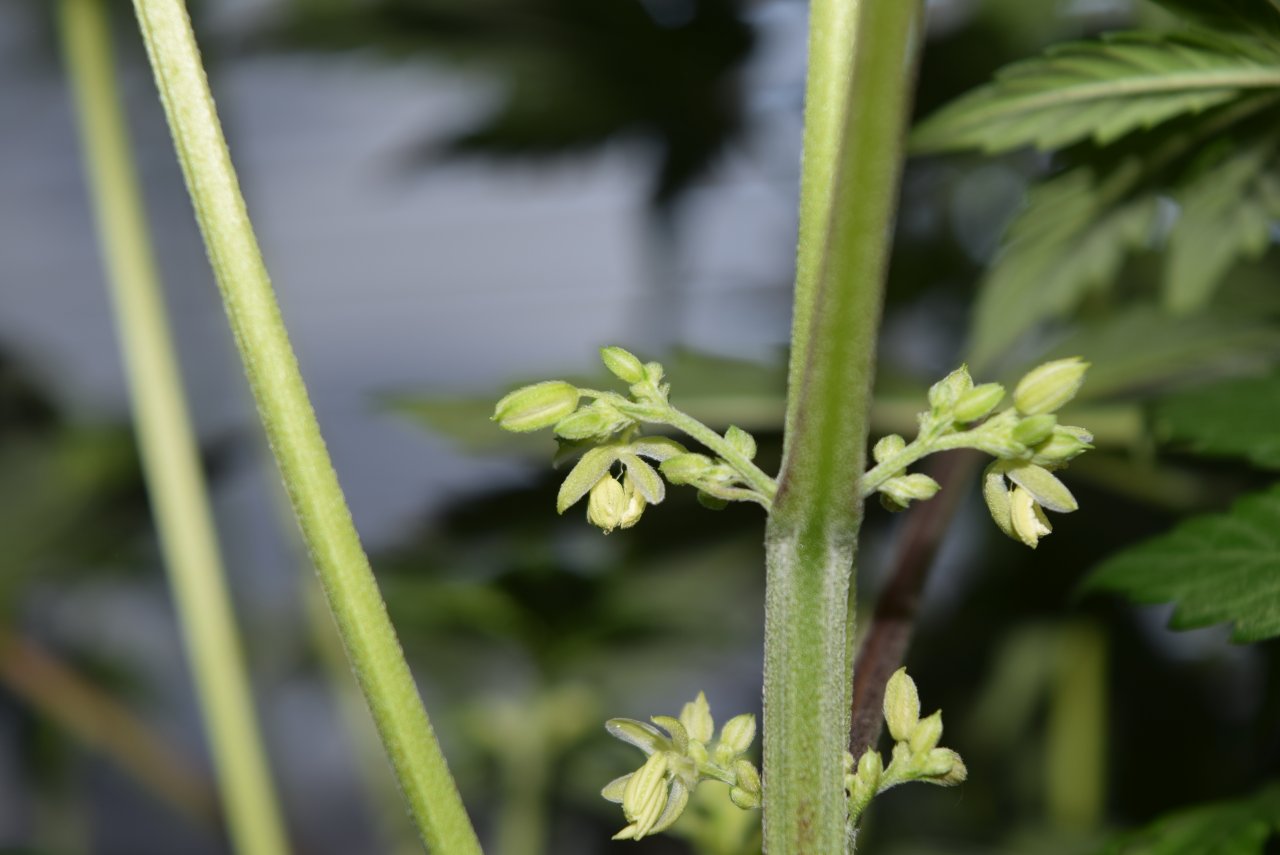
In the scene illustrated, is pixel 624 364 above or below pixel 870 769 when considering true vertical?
above

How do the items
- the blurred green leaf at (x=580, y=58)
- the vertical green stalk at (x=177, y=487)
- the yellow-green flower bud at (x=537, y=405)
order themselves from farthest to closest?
the blurred green leaf at (x=580, y=58) → the vertical green stalk at (x=177, y=487) → the yellow-green flower bud at (x=537, y=405)

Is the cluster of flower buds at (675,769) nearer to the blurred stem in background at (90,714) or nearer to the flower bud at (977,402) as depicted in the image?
the flower bud at (977,402)

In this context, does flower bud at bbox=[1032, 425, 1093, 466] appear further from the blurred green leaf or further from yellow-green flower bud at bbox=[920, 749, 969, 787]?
the blurred green leaf

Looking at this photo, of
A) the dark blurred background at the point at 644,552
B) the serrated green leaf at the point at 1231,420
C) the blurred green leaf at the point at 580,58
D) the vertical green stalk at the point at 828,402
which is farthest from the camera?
the blurred green leaf at the point at 580,58

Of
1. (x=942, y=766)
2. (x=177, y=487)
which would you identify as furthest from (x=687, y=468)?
(x=177, y=487)

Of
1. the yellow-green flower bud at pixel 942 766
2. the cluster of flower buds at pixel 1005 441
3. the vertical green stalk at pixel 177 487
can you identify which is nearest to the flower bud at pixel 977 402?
the cluster of flower buds at pixel 1005 441

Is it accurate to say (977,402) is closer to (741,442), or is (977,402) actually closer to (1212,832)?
(741,442)
